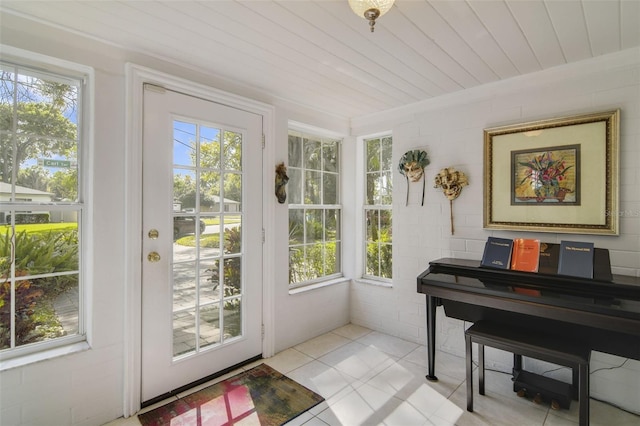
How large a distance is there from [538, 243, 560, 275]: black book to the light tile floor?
918 millimetres

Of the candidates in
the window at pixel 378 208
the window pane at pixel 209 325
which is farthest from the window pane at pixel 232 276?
the window at pixel 378 208

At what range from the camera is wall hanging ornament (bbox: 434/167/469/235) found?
2768 mm

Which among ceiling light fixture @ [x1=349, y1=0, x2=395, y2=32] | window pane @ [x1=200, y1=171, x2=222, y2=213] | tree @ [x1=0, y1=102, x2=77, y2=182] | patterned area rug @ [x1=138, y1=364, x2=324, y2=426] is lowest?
patterned area rug @ [x1=138, y1=364, x2=324, y2=426]

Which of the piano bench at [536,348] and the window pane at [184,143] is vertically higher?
the window pane at [184,143]

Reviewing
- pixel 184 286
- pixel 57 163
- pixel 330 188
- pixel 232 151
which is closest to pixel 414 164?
pixel 330 188

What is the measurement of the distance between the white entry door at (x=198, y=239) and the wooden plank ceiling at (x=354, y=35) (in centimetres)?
41

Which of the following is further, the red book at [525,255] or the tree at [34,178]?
the red book at [525,255]

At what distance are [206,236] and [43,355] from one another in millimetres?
1140

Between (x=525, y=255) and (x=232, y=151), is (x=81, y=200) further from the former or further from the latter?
(x=525, y=255)

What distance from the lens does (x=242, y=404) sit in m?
2.15

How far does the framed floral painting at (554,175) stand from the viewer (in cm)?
214

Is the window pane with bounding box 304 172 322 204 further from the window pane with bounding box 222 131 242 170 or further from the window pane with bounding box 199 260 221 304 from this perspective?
the window pane with bounding box 199 260 221 304

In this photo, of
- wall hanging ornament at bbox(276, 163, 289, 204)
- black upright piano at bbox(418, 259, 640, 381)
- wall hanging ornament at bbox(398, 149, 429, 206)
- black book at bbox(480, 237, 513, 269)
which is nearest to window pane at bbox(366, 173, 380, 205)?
wall hanging ornament at bbox(398, 149, 429, 206)

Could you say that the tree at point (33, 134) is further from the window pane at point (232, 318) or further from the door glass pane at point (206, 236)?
the window pane at point (232, 318)
